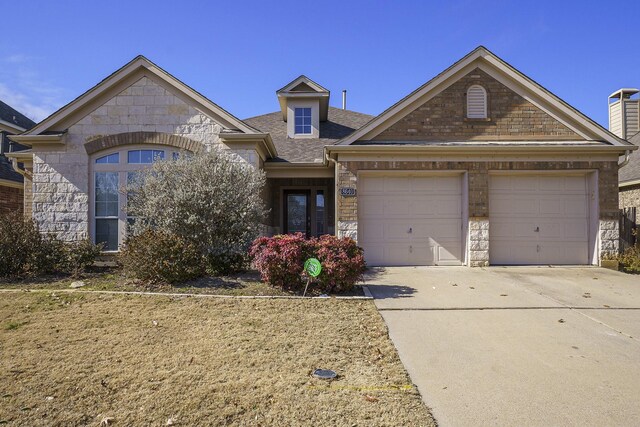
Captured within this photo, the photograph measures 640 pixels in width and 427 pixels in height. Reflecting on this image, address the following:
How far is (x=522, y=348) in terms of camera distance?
469 cm

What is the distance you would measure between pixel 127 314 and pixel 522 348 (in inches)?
207

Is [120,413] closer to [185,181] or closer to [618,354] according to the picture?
[618,354]

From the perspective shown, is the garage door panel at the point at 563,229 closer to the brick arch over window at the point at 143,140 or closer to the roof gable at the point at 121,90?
the roof gable at the point at 121,90

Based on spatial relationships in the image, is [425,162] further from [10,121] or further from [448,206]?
[10,121]

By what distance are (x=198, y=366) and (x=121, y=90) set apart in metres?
9.77

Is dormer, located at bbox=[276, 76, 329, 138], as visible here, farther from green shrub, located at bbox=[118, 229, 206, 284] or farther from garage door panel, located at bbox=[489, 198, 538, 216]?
green shrub, located at bbox=[118, 229, 206, 284]

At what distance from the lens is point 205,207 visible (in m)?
8.42

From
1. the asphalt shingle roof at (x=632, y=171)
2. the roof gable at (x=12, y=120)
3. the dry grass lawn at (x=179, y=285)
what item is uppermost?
the roof gable at (x=12, y=120)

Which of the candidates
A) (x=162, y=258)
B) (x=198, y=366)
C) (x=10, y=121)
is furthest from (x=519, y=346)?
(x=10, y=121)

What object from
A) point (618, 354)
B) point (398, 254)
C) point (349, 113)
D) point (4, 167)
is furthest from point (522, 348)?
point (4, 167)

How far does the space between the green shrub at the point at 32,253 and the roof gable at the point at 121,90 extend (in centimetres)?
314

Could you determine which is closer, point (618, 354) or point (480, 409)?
point (480, 409)

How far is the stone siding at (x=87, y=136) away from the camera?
11.2m

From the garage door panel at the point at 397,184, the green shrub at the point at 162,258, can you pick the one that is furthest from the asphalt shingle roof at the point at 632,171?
the green shrub at the point at 162,258
